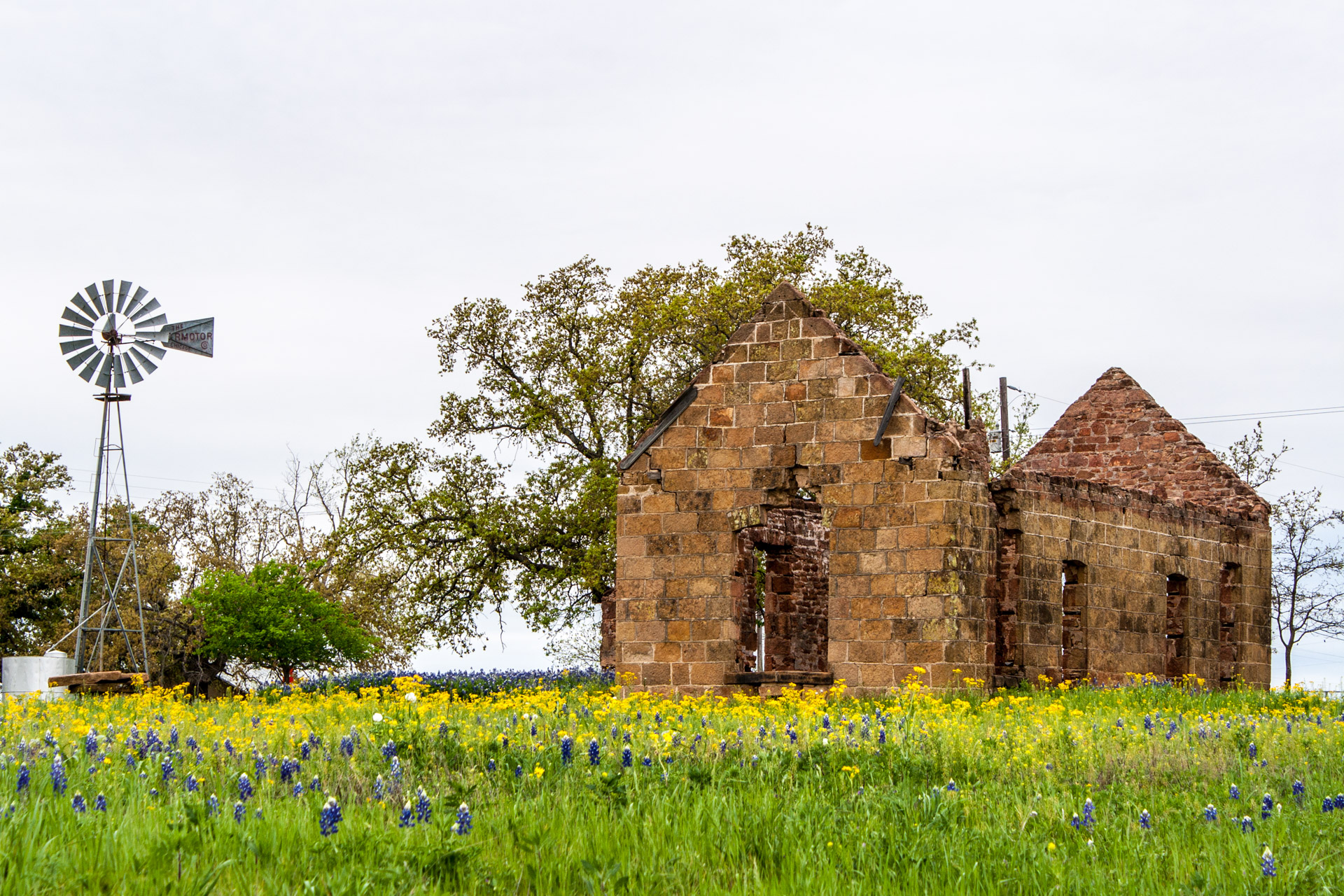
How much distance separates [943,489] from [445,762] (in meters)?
10.4

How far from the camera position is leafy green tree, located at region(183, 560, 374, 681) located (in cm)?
2828

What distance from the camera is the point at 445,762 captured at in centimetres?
745

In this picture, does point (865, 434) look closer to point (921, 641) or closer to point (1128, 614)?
point (921, 641)

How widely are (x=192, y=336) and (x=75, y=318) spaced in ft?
6.88

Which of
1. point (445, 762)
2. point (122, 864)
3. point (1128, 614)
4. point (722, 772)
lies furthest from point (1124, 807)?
point (1128, 614)

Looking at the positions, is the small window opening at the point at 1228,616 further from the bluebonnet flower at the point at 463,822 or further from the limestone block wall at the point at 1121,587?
the bluebonnet flower at the point at 463,822

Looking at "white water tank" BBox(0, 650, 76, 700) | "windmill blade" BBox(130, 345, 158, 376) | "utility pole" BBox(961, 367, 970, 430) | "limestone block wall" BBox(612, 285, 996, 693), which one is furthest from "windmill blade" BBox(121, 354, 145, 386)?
"utility pole" BBox(961, 367, 970, 430)

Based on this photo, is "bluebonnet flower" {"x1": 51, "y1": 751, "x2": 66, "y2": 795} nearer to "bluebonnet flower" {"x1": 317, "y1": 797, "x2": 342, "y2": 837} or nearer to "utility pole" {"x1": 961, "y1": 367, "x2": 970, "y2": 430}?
"bluebonnet flower" {"x1": 317, "y1": 797, "x2": 342, "y2": 837}

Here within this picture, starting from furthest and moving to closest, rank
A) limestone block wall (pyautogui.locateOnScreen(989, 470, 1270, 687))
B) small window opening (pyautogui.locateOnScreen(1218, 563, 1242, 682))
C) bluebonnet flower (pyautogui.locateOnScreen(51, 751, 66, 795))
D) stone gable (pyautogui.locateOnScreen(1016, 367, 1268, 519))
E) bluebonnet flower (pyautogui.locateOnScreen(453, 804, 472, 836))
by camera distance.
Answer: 1. stone gable (pyautogui.locateOnScreen(1016, 367, 1268, 519))
2. small window opening (pyautogui.locateOnScreen(1218, 563, 1242, 682))
3. limestone block wall (pyautogui.locateOnScreen(989, 470, 1270, 687))
4. bluebonnet flower (pyautogui.locateOnScreen(51, 751, 66, 795))
5. bluebonnet flower (pyautogui.locateOnScreen(453, 804, 472, 836))

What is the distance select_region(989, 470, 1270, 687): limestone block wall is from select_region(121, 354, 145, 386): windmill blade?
15596 millimetres

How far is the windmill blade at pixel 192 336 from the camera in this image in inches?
996

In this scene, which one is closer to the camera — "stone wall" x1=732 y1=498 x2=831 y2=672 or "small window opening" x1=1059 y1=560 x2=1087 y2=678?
"small window opening" x1=1059 y1=560 x2=1087 y2=678

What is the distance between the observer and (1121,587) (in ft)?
69.0

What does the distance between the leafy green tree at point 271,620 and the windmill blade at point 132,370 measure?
5.65 meters
